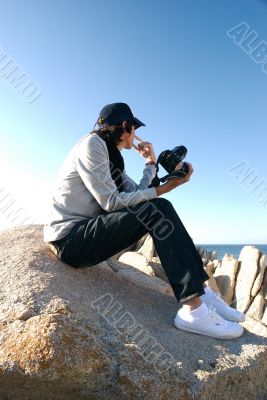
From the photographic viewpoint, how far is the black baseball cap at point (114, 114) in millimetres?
4371

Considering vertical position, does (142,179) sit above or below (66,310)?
above

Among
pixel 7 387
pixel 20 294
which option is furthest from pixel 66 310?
pixel 7 387

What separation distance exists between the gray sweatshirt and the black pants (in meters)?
0.10

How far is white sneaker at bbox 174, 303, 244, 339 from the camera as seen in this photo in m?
3.71

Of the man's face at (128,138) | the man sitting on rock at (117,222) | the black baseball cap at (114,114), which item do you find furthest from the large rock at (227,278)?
the black baseball cap at (114,114)

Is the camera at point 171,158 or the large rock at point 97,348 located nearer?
the large rock at point 97,348

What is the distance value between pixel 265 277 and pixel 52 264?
28.0 feet

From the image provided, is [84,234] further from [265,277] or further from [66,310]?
[265,277]

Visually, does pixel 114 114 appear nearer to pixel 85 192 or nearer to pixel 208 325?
pixel 85 192

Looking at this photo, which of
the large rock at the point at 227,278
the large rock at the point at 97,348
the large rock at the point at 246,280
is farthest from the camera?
the large rock at the point at 227,278

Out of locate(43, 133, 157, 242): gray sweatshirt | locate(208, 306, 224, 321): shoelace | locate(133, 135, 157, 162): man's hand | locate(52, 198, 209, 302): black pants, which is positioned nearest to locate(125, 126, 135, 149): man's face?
locate(43, 133, 157, 242): gray sweatshirt

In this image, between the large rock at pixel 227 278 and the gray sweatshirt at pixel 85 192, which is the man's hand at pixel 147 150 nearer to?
the gray sweatshirt at pixel 85 192

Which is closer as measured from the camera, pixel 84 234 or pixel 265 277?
pixel 84 234

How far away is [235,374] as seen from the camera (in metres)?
3.34
